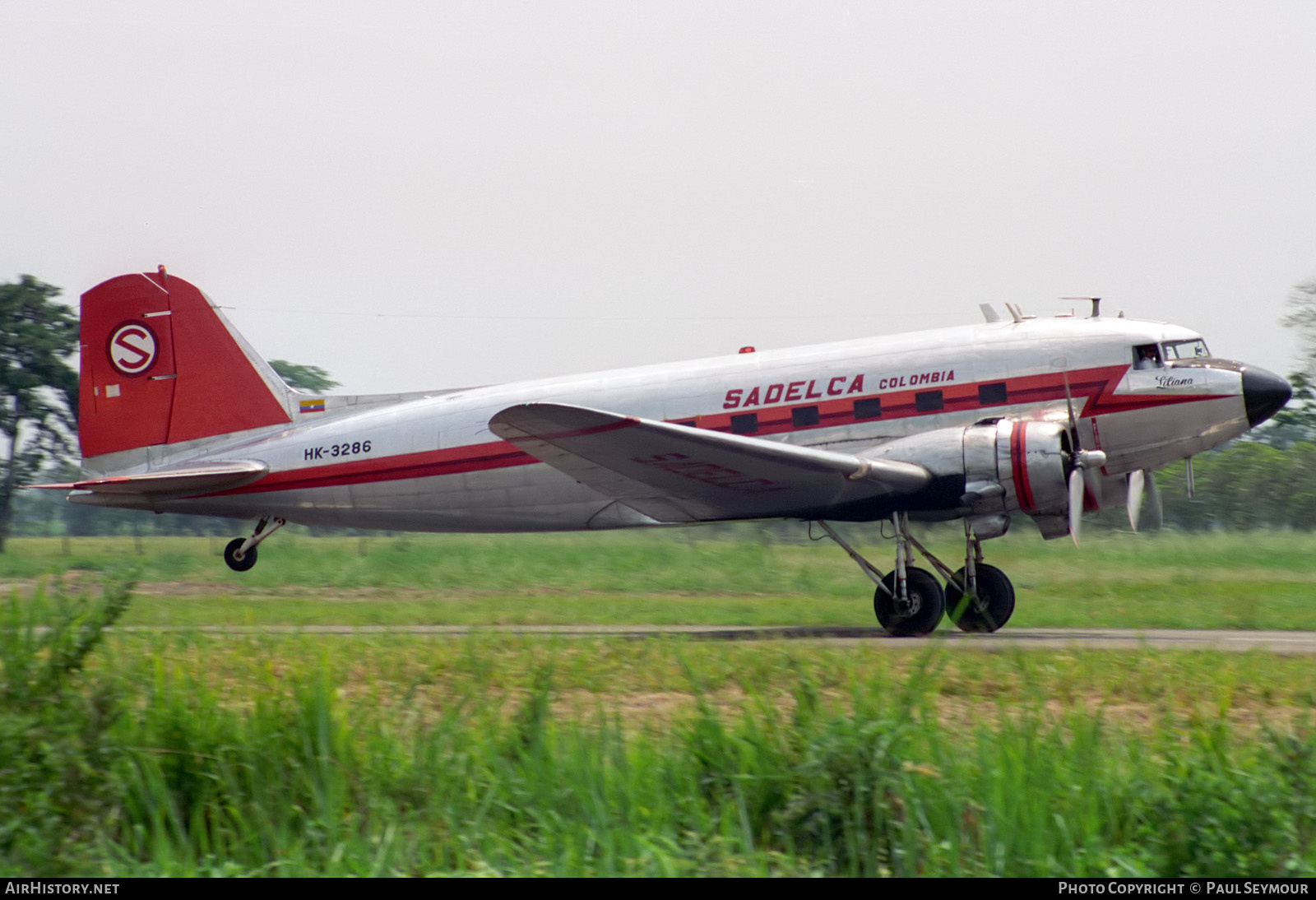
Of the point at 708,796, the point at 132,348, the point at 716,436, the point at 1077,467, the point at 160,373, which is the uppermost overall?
the point at 132,348

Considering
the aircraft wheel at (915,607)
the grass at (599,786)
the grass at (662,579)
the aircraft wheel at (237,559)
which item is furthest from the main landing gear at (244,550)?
the grass at (599,786)

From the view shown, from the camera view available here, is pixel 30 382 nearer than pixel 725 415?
No

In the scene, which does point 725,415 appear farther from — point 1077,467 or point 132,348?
point 132,348

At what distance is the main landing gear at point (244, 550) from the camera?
60.4 feet

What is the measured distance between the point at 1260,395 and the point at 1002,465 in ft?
12.2

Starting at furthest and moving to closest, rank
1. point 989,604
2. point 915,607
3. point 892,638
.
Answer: point 989,604
point 915,607
point 892,638

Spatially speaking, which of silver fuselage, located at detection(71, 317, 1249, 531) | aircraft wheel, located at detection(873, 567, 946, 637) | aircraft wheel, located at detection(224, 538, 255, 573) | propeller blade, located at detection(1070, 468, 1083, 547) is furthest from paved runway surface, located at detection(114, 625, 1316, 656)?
aircraft wheel, located at detection(224, 538, 255, 573)

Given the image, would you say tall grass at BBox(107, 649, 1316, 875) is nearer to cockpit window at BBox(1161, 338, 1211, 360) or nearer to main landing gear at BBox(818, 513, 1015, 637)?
main landing gear at BBox(818, 513, 1015, 637)

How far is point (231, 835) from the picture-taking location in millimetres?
6438

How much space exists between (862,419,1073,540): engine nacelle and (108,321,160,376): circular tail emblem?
1201cm

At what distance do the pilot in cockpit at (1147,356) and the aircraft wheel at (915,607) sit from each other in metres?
3.80

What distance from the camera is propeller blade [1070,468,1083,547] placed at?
13594 mm

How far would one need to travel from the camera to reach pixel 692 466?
1399 centimetres

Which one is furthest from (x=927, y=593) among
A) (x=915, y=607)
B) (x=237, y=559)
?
(x=237, y=559)
